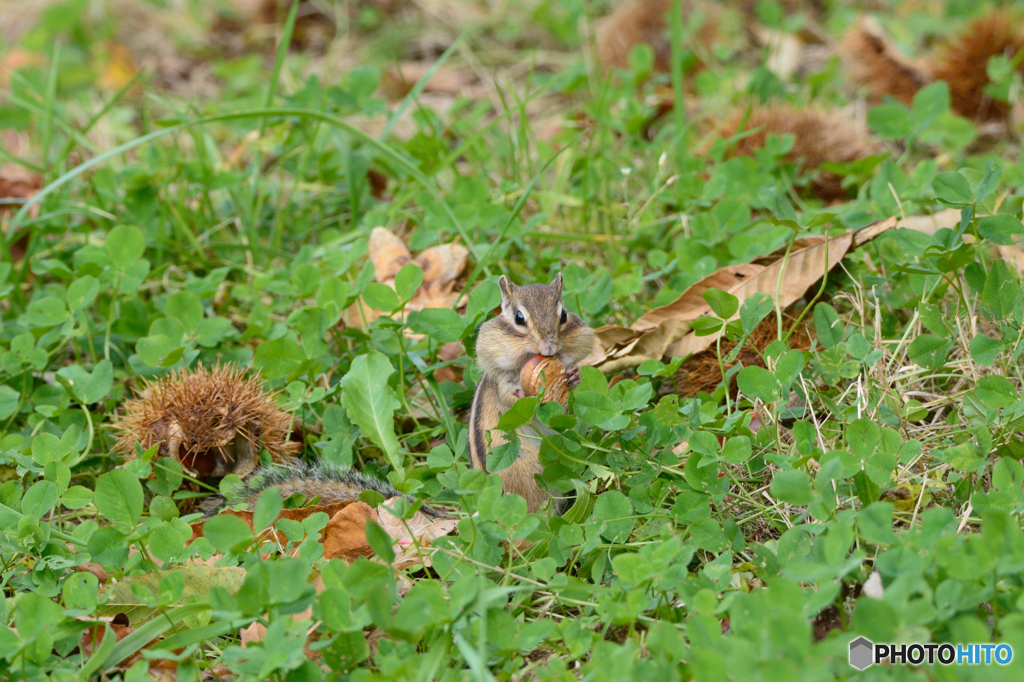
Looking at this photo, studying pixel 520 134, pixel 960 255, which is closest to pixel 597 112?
pixel 520 134

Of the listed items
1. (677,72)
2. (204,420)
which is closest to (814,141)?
(677,72)

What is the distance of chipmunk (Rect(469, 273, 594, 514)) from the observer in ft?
9.24

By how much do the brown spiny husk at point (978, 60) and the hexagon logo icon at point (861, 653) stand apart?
428cm

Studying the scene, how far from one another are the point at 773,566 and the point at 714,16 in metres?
5.47

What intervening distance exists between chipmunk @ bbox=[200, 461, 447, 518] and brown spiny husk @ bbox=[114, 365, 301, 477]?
120 millimetres

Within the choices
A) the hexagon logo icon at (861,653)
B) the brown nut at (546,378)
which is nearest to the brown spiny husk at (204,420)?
the brown nut at (546,378)

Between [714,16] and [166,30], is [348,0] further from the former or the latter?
[714,16]

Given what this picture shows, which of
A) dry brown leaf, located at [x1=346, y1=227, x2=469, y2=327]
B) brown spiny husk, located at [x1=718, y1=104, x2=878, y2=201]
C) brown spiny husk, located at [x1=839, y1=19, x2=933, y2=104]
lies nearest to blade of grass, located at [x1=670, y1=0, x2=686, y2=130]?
brown spiny husk, located at [x1=718, y1=104, x2=878, y2=201]

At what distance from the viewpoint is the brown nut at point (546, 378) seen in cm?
277

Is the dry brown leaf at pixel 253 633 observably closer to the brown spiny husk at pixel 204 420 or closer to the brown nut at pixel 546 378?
the brown spiny husk at pixel 204 420

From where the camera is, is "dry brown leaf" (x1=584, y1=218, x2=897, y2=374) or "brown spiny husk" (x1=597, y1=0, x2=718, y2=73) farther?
"brown spiny husk" (x1=597, y1=0, x2=718, y2=73)

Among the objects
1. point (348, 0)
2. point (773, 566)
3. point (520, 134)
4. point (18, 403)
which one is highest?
point (348, 0)

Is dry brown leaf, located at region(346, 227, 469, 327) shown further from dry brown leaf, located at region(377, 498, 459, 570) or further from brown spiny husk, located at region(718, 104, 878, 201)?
brown spiny husk, located at region(718, 104, 878, 201)

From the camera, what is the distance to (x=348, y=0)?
7.56 metres
